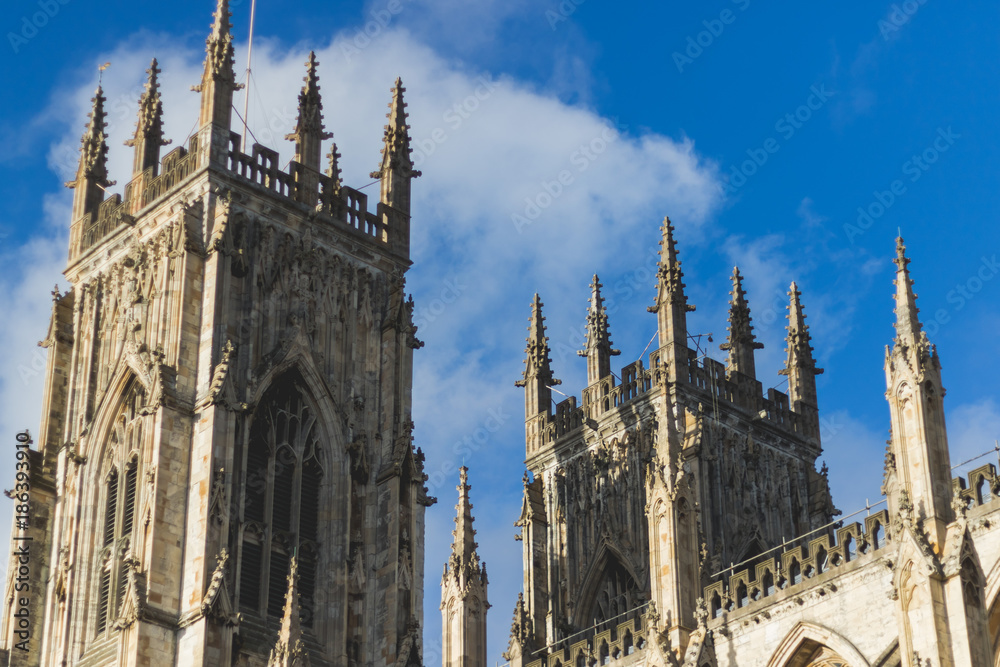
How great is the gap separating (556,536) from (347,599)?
8072 millimetres

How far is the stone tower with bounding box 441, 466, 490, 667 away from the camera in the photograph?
118 feet

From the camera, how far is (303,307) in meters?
44.9

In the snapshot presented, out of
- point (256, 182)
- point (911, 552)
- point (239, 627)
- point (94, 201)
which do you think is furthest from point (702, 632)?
point (94, 201)

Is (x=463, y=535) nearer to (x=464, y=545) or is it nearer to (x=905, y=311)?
(x=464, y=545)

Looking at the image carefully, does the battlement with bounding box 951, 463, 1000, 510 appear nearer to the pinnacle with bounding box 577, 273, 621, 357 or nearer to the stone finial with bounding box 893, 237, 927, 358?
the stone finial with bounding box 893, 237, 927, 358

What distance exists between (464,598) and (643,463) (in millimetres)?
12571

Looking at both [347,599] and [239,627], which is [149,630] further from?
[347,599]

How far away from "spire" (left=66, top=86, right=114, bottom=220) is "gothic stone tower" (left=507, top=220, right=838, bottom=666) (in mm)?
12375

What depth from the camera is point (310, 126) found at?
47719 mm

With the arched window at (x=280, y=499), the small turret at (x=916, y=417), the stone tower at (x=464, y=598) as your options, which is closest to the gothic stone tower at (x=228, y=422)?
the arched window at (x=280, y=499)

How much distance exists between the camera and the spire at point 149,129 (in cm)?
4788

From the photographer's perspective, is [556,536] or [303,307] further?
[556,536]

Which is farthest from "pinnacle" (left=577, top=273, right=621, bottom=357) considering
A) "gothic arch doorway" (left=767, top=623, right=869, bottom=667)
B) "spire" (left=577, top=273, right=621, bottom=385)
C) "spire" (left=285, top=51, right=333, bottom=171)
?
"gothic arch doorway" (left=767, top=623, right=869, bottom=667)

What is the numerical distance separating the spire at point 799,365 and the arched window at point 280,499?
1436 centimetres
